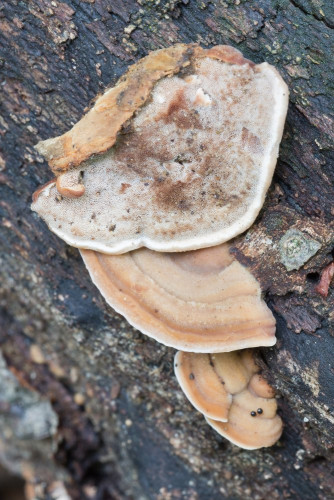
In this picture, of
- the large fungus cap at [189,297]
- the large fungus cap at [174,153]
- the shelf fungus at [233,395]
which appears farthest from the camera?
the shelf fungus at [233,395]

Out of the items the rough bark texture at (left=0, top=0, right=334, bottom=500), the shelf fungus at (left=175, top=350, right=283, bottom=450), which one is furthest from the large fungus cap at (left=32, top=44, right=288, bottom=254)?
the shelf fungus at (left=175, top=350, right=283, bottom=450)

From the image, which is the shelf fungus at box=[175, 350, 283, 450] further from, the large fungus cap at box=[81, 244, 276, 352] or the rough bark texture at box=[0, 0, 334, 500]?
the large fungus cap at box=[81, 244, 276, 352]

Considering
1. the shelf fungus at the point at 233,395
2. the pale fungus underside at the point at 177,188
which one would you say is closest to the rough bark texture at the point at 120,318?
the shelf fungus at the point at 233,395

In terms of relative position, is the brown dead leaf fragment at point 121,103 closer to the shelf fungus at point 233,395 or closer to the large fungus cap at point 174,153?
the large fungus cap at point 174,153

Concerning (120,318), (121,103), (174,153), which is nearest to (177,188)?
(174,153)

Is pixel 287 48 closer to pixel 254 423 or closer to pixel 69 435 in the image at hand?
pixel 254 423
